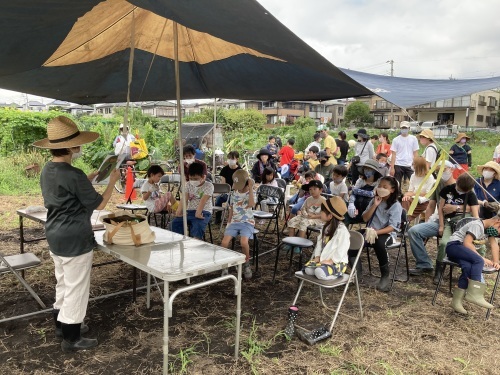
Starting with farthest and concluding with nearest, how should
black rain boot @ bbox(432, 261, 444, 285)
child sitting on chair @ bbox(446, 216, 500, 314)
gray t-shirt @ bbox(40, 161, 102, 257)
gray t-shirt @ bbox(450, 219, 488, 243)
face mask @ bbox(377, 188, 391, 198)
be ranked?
black rain boot @ bbox(432, 261, 444, 285), face mask @ bbox(377, 188, 391, 198), gray t-shirt @ bbox(450, 219, 488, 243), child sitting on chair @ bbox(446, 216, 500, 314), gray t-shirt @ bbox(40, 161, 102, 257)

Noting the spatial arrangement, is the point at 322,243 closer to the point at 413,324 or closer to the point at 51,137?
the point at 413,324

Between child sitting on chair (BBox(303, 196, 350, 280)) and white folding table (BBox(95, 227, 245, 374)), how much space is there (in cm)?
95

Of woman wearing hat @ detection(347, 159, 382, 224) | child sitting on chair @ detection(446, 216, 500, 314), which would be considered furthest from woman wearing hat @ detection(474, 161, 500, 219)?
woman wearing hat @ detection(347, 159, 382, 224)

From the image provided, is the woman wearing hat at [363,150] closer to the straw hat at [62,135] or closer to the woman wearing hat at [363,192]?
the woman wearing hat at [363,192]

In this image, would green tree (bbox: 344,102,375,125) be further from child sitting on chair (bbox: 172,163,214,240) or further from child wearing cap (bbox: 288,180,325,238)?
child sitting on chair (bbox: 172,163,214,240)

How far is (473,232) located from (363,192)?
1.48 metres

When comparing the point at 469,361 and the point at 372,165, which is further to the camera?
the point at 372,165

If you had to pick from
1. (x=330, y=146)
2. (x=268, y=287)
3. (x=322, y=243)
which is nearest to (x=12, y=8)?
(x=322, y=243)

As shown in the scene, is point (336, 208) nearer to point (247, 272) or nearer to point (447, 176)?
point (247, 272)

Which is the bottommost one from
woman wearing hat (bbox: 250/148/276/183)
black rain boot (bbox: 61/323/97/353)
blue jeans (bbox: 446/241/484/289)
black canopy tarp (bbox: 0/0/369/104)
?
black rain boot (bbox: 61/323/97/353)

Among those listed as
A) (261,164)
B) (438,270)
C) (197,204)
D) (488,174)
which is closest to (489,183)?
(488,174)

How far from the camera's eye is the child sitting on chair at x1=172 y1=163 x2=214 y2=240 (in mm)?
5055

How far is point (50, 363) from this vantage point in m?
2.85

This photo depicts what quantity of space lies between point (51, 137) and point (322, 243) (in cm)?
251
